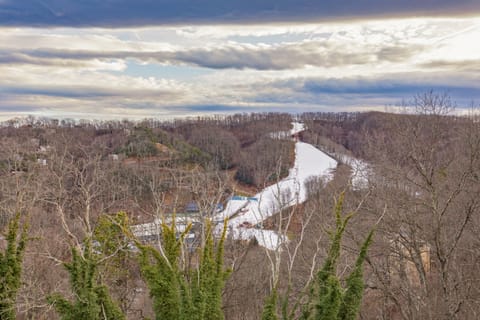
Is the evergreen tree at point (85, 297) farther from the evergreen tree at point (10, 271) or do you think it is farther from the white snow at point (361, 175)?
the white snow at point (361, 175)

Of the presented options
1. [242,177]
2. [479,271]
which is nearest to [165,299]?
[479,271]

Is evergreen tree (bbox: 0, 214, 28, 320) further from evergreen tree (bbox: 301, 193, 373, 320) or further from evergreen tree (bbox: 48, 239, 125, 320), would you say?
evergreen tree (bbox: 301, 193, 373, 320)

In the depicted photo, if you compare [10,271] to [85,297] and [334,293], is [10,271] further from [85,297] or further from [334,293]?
[334,293]

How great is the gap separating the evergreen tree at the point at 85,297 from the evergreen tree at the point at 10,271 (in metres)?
2.13

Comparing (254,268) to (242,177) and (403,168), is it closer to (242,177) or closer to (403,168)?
(403,168)

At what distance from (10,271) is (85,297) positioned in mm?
2918

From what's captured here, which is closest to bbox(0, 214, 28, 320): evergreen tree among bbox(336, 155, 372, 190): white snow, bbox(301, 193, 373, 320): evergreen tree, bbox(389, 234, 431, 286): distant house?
bbox(301, 193, 373, 320): evergreen tree

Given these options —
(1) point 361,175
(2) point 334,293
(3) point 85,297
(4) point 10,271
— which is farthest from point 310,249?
(4) point 10,271

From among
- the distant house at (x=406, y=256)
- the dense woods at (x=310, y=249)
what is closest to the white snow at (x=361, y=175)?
the dense woods at (x=310, y=249)

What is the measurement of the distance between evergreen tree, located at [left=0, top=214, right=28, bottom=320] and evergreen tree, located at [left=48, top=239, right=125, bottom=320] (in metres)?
2.13

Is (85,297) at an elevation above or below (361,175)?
below

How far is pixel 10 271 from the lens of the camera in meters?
11.1

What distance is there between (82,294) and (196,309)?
2.49m

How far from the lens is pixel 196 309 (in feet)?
30.6
